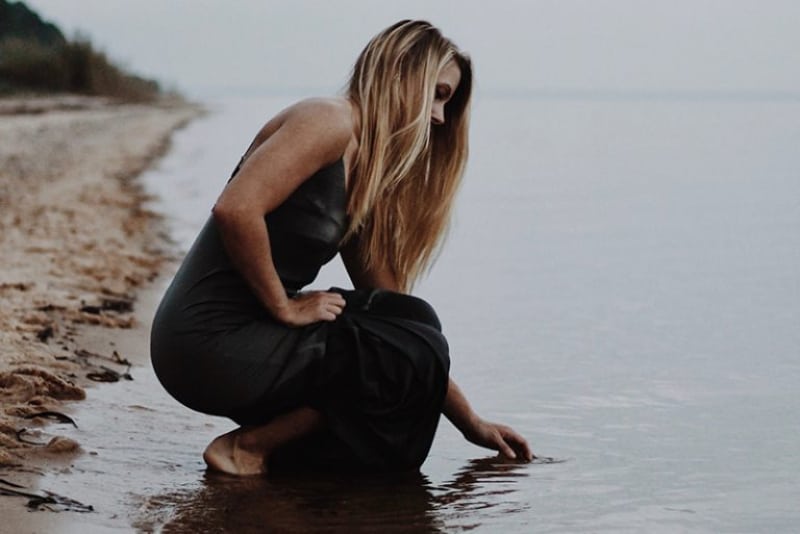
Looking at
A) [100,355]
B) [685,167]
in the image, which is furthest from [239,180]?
[685,167]

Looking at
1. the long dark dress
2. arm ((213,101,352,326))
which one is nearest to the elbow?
arm ((213,101,352,326))

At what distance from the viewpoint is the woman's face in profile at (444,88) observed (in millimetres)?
2910

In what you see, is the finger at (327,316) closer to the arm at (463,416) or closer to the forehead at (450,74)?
the arm at (463,416)

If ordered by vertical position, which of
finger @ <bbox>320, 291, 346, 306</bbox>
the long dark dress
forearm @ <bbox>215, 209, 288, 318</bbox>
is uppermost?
forearm @ <bbox>215, 209, 288, 318</bbox>

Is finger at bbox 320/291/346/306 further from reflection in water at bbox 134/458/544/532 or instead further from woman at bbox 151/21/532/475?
reflection in water at bbox 134/458/544/532

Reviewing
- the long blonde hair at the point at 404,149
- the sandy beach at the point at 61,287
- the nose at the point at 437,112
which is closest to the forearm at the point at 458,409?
the long blonde hair at the point at 404,149

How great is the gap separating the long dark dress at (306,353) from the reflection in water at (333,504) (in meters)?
0.10

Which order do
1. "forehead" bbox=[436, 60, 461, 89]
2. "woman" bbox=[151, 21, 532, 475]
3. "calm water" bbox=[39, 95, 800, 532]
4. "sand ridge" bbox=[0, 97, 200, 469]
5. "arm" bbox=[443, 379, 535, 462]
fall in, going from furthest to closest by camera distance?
"sand ridge" bbox=[0, 97, 200, 469] → "arm" bbox=[443, 379, 535, 462] → "forehead" bbox=[436, 60, 461, 89] → "woman" bbox=[151, 21, 532, 475] → "calm water" bbox=[39, 95, 800, 532]

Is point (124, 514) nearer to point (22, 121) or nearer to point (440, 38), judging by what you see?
point (440, 38)

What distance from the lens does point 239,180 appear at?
267 cm

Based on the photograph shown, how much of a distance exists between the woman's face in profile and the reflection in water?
81 centimetres

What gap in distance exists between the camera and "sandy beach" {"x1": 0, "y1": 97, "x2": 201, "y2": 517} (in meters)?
3.08

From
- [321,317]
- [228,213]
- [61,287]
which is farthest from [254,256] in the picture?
[61,287]

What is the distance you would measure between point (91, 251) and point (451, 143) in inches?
135
